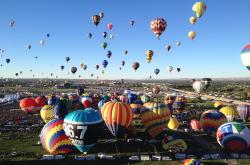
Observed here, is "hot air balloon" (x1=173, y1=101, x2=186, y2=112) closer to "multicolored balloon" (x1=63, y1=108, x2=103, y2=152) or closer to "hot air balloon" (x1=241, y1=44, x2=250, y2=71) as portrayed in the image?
"hot air balloon" (x1=241, y1=44, x2=250, y2=71)

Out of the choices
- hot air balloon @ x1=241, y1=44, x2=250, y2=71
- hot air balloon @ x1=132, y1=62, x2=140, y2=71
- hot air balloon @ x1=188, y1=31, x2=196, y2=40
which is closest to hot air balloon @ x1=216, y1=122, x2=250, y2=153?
hot air balloon @ x1=241, y1=44, x2=250, y2=71

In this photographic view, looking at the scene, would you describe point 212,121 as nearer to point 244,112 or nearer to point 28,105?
point 244,112

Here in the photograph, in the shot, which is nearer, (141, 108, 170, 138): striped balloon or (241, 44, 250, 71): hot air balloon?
(241, 44, 250, 71): hot air balloon

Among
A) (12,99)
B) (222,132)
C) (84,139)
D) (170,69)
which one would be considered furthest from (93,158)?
(170,69)

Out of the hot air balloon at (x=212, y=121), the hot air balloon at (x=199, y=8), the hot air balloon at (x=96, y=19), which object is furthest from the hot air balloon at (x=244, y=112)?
the hot air balloon at (x=96, y=19)

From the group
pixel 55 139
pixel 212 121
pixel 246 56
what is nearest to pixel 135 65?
pixel 212 121

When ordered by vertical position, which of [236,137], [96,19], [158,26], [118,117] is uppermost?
[96,19]
